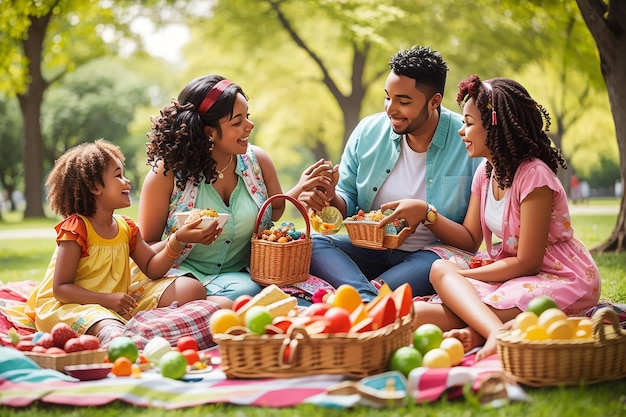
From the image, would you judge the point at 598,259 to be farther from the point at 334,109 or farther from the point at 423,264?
the point at 334,109

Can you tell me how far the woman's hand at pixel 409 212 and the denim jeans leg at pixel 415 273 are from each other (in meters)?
0.29

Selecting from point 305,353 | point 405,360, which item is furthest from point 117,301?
point 405,360

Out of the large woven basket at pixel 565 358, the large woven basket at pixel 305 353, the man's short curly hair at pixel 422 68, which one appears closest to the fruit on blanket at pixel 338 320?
the large woven basket at pixel 305 353

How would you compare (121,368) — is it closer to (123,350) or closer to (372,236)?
(123,350)

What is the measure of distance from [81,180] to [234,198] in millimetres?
1048

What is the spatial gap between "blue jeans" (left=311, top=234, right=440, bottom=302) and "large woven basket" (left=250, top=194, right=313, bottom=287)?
0.86ft

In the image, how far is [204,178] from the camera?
5312 mm

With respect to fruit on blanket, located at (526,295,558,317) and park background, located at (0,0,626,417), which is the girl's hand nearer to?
fruit on blanket, located at (526,295,558,317)

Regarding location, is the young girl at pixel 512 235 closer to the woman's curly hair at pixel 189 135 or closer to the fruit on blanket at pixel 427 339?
the fruit on blanket at pixel 427 339

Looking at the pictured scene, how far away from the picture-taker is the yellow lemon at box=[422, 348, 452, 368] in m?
3.65

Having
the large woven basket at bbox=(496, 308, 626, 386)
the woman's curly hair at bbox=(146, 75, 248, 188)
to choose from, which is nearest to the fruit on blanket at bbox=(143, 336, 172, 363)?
the woman's curly hair at bbox=(146, 75, 248, 188)

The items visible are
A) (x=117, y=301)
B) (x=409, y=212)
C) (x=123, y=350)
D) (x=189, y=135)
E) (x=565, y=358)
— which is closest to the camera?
(x=565, y=358)

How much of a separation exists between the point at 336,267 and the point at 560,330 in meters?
1.98

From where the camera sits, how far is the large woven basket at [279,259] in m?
4.92
